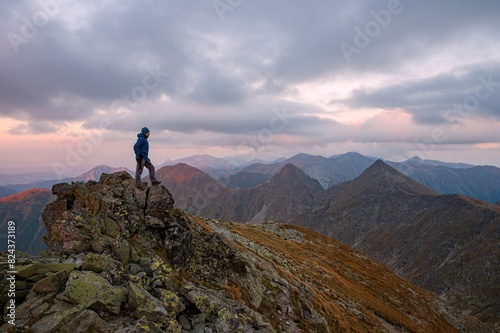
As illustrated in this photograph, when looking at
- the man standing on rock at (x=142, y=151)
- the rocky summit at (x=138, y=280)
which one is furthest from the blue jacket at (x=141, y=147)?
the rocky summit at (x=138, y=280)

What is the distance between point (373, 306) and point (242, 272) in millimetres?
36856

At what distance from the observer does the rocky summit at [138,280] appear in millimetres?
15195

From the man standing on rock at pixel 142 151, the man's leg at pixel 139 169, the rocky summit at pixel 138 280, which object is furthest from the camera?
the man's leg at pixel 139 169

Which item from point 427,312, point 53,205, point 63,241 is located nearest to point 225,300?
point 63,241

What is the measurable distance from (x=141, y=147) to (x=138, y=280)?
1120 cm

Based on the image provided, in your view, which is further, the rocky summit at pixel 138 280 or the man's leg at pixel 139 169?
the man's leg at pixel 139 169

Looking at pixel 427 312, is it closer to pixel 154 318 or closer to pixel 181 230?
pixel 181 230

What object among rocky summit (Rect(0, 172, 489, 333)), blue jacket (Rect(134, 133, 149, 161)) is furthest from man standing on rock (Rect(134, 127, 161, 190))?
rocky summit (Rect(0, 172, 489, 333))

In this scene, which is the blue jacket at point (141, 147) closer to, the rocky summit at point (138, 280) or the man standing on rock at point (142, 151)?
the man standing on rock at point (142, 151)

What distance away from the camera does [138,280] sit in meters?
18.3

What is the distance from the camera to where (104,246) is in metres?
20.5

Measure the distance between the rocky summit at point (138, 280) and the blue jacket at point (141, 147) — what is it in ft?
11.7

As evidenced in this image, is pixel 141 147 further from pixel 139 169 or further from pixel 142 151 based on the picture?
pixel 139 169

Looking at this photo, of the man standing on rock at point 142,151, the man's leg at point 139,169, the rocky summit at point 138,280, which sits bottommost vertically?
the rocky summit at point 138,280
